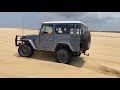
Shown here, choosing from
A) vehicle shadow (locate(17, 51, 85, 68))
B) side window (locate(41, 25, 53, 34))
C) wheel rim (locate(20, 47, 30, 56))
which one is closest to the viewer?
side window (locate(41, 25, 53, 34))

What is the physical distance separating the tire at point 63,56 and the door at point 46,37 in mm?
760

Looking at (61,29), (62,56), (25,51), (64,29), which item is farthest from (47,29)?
(25,51)

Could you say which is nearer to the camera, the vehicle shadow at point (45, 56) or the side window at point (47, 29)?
the side window at point (47, 29)

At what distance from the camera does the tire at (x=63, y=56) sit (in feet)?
37.0

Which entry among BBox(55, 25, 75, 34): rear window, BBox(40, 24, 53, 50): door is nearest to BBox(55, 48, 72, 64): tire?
BBox(40, 24, 53, 50): door

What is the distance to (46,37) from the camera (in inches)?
474

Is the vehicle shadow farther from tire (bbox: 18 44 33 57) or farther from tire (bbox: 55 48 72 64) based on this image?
tire (bbox: 55 48 72 64)

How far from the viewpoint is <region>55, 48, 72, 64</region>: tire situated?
11.3 m

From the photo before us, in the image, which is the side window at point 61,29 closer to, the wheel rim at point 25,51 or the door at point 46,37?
the door at point 46,37

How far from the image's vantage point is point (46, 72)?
29.2ft

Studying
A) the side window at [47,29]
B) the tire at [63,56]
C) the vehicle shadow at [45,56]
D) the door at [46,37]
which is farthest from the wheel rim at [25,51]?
the tire at [63,56]
